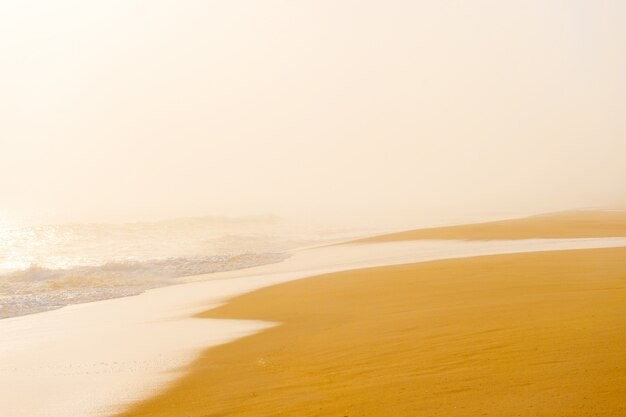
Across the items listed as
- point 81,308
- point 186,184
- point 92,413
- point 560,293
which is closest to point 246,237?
point 81,308

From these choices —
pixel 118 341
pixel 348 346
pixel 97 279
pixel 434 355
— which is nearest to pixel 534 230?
pixel 97 279

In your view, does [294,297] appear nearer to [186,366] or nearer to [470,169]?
[186,366]

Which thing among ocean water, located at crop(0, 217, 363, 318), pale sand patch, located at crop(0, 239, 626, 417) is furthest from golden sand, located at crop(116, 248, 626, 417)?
ocean water, located at crop(0, 217, 363, 318)

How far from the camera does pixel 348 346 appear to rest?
930 cm

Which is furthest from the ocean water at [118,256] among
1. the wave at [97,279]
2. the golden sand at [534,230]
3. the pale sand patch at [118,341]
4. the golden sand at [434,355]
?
the golden sand at [434,355]

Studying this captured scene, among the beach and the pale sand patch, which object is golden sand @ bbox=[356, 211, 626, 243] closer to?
the pale sand patch

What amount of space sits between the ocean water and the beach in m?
4.25

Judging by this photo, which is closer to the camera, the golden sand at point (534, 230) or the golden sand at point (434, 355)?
the golden sand at point (434, 355)

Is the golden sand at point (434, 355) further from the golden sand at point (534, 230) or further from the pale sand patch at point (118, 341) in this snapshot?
the golden sand at point (534, 230)

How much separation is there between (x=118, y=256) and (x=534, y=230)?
903 inches

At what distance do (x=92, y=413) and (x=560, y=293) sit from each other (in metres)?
8.33

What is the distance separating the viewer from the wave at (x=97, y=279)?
19578 mm

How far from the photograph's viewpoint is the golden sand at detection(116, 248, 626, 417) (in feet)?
A: 19.9

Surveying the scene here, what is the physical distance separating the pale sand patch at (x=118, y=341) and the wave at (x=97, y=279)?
1.67m
